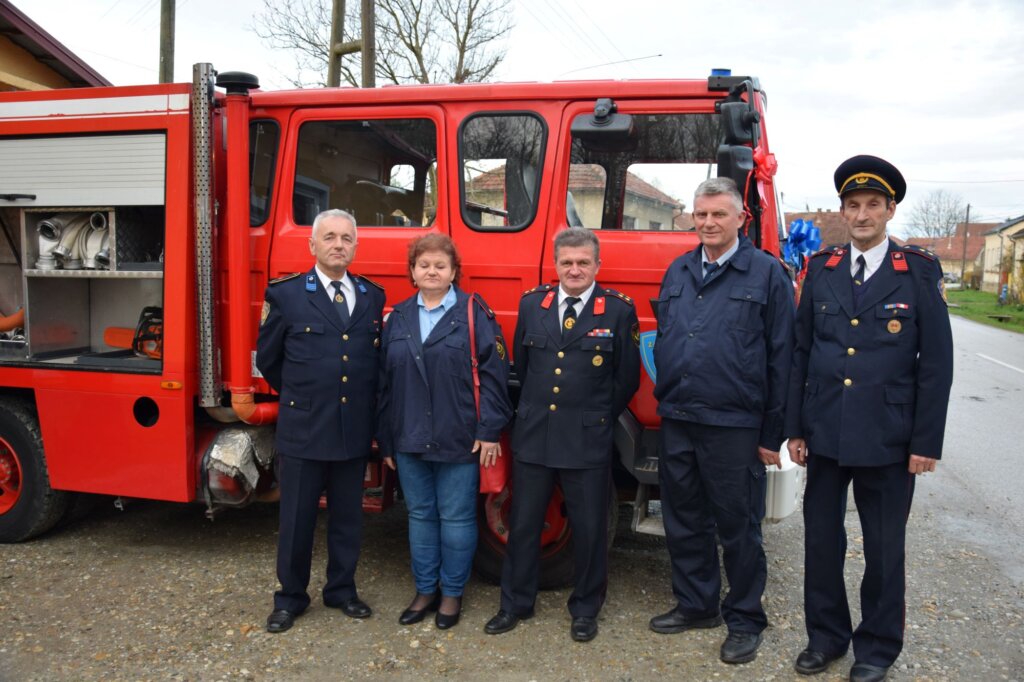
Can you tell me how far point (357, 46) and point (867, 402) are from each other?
10.7m

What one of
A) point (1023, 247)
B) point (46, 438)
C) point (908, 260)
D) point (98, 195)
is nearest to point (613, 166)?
point (908, 260)

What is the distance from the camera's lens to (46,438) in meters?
4.46

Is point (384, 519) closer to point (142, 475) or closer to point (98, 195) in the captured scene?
point (142, 475)

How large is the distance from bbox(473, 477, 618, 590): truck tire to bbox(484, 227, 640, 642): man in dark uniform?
352mm

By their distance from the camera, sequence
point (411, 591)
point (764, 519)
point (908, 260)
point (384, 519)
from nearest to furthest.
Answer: point (908, 260) < point (764, 519) < point (411, 591) < point (384, 519)

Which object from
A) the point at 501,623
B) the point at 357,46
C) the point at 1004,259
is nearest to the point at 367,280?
the point at 501,623

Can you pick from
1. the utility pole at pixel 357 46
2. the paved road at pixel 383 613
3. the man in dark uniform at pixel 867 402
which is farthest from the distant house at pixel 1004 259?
the man in dark uniform at pixel 867 402

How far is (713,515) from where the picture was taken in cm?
358

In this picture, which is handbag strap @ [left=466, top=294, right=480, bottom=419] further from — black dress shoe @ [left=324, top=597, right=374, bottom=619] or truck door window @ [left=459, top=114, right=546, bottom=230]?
black dress shoe @ [left=324, top=597, right=374, bottom=619]

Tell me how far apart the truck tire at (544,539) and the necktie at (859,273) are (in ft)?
5.04

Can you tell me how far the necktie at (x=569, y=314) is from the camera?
11.6ft

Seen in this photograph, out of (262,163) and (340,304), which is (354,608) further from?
(262,163)

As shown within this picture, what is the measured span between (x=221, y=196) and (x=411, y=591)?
89.7 inches

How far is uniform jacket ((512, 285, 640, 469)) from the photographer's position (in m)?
3.53
